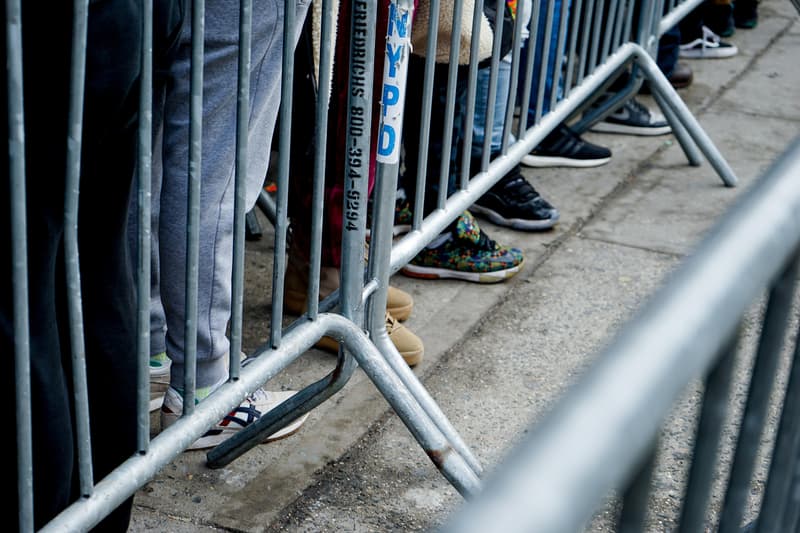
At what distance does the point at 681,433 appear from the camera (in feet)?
9.69

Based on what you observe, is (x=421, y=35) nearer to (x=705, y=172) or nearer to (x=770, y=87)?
(x=705, y=172)

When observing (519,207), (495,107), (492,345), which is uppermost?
(495,107)

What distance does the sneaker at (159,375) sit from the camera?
9.57ft

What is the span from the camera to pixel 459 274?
3801 mm

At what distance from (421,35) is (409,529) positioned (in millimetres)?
1228

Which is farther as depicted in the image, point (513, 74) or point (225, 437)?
point (513, 74)

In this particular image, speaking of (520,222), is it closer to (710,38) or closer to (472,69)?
(472,69)

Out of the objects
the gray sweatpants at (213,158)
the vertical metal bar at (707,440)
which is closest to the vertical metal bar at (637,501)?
the vertical metal bar at (707,440)

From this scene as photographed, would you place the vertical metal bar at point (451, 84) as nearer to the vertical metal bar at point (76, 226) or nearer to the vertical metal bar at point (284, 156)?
the vertical metal bar at point (284, 156)

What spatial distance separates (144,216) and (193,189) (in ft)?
0.51

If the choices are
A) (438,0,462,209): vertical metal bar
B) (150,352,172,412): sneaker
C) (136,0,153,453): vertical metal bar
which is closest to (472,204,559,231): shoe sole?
(438,0,462,209): vertical metal bar

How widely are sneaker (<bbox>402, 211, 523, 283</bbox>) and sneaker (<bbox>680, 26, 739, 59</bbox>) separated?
3.13 m

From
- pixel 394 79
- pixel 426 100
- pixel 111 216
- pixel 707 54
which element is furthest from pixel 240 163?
pixel 707 54

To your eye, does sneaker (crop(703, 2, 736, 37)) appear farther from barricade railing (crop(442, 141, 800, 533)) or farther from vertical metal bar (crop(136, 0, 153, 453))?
barricade railing (crop(442, 141, 800, 533))
